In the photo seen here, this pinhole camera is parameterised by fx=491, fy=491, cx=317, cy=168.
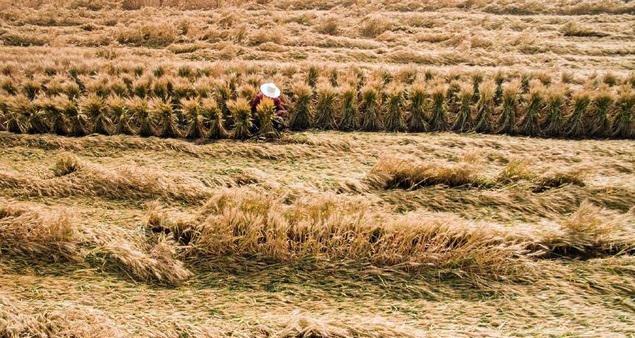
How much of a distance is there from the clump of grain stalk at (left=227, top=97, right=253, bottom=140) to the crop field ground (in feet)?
0.10

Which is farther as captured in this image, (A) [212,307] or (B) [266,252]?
(B) [266,252]

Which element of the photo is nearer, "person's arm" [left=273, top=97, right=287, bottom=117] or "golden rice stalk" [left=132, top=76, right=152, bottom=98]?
"person's arm" [left=273, top=97, right=287, bottom=117]

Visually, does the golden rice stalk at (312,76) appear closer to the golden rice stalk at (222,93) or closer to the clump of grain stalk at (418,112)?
the golden rice stalk at (222,93)

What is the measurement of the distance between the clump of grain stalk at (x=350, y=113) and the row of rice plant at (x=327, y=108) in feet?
0.05

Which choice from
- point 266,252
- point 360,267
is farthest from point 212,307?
point 360,267

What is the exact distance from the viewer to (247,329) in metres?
3.37

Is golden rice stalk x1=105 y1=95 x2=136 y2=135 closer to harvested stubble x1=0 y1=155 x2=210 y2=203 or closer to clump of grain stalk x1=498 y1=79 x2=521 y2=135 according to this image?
harvested stubble x1=0 y1=155 x2=210 y2=203

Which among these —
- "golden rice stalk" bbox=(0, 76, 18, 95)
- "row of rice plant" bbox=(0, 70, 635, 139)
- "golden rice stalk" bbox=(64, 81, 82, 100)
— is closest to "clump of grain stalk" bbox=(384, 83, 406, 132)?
"row of rice plant" bbox=(0, 70, 635, 139)

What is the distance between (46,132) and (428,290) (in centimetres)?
584

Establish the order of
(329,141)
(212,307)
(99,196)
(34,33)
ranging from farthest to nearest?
(34,33) → (329,141) → (99,196) → (212,307)

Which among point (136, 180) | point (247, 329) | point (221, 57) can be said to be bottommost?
point (247, 329)

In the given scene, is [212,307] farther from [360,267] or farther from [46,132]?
[46,132]

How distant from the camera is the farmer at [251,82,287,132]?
684 centimetres

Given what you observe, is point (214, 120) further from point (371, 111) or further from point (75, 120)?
point (371, 111)
